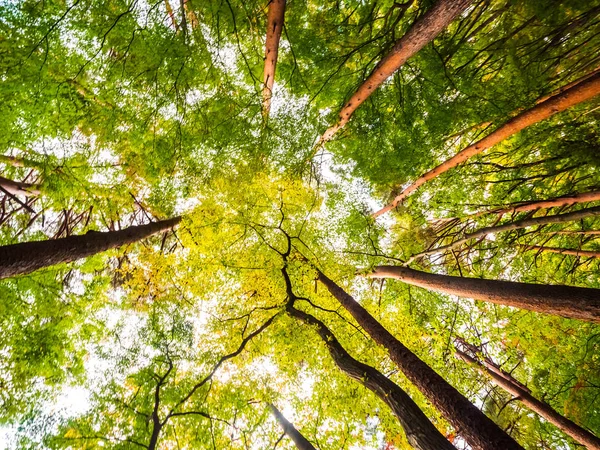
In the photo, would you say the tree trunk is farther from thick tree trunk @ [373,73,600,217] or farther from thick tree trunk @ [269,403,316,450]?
thick tree trunk @ [373,73,600,217]

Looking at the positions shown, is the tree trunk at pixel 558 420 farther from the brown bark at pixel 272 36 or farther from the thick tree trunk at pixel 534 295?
the brown bark at pixel 272 36

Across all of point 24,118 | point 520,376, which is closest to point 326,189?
point 24,118

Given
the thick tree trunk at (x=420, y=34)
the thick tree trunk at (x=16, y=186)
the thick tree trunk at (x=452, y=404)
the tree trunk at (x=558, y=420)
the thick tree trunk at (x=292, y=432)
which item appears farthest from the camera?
the thick tree trunk at (x=16, y=186)

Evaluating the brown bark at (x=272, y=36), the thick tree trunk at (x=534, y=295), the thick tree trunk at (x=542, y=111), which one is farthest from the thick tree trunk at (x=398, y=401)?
the brown bark at (x=272, y=36)

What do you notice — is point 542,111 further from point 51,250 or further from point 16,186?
point 16,186

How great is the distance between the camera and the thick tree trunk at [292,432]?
5520 mm

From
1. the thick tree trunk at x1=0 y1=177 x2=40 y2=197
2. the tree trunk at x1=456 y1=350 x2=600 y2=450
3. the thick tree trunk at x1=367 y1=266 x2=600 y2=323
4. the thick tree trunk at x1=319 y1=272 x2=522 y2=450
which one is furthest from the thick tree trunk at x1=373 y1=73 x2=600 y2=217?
the thick tree trunk at x1=0 y1=177 x2=40 y2=197

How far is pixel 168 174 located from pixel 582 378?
1164 centimetres

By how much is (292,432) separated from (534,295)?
17.5 feet

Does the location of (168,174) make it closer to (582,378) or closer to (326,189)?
(326,189)

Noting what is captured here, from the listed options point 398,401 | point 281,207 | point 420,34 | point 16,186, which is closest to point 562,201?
point 420,34

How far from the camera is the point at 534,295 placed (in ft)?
12.1

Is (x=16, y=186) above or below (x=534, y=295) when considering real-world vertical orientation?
above

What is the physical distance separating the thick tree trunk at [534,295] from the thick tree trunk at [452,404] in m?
1.53
